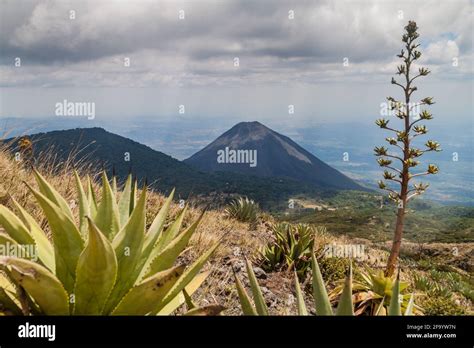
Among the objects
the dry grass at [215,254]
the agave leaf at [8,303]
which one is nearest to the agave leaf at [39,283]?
the agave leaf at [8,303]

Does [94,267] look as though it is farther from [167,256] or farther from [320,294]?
[320,294]

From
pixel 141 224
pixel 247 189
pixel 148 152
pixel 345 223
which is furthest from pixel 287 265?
pixel 148 152

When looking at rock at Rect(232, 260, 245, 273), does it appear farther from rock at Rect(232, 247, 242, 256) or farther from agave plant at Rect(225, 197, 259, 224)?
agave plant at Rect(225, 197, 259, 224)

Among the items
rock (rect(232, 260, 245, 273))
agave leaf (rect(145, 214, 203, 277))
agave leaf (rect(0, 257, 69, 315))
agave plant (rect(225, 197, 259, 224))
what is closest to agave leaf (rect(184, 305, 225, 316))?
agave leaf (rect(145, 214, 203, 277))

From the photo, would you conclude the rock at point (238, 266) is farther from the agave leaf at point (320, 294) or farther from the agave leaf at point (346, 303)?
the agave leaf at point (346, 303)

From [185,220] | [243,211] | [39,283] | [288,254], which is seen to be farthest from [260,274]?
[243,211]

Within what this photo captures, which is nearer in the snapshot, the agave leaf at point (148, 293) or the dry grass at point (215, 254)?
the agave leaf at point (148, 293)
